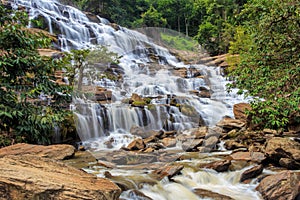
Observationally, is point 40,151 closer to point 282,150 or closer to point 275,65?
point 275,65

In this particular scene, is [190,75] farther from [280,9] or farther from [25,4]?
[25,4]

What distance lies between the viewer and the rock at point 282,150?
16.6 ft

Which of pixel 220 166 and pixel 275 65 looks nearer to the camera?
pixel 275 65

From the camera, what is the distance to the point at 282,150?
5.26m

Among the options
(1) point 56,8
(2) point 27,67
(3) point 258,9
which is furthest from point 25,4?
(3) point 258,9

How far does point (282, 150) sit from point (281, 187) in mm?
1798

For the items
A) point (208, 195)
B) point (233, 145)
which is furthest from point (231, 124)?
point (208, 195)

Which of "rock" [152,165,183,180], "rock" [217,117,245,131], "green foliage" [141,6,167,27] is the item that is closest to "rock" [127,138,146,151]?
"rock" [152,165,183,180]

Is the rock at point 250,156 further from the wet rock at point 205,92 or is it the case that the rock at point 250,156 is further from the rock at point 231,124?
the wet rock at point 205,92

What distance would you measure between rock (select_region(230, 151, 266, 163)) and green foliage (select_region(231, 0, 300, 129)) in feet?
4.72

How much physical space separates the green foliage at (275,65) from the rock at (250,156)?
1439 millimetres

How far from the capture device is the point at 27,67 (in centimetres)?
396

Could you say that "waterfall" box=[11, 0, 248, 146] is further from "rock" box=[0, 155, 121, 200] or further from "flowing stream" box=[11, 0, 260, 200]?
"rock" box=[0, 155, 121, 200]

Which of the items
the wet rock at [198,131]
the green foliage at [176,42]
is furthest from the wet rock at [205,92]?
the green foliage at [176,42]
